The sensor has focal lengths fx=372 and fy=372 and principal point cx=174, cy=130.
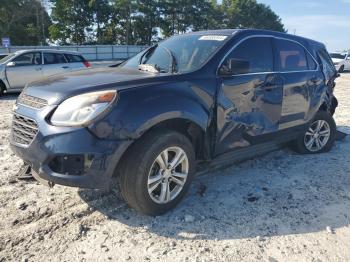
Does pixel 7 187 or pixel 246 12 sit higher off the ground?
pixel 246 12

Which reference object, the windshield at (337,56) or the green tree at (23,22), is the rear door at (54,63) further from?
the green tree at (23,22)

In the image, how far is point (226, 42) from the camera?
4262 mm

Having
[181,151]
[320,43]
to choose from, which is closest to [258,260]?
[181,151]

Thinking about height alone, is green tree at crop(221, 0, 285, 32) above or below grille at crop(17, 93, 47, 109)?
above

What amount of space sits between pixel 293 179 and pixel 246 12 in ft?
213

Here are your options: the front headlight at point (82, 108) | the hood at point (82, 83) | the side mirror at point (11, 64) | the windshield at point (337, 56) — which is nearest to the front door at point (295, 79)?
the hood at point (82, 83)

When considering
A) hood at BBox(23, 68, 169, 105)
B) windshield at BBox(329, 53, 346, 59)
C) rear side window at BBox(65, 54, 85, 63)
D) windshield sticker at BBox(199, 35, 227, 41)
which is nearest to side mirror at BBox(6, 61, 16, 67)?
rear side window at BBox(65, 54, 85, 63)

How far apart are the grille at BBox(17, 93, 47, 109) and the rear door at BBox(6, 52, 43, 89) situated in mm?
8366

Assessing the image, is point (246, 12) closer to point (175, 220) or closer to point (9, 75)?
point (9, 75)

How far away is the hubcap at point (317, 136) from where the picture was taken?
233 inches

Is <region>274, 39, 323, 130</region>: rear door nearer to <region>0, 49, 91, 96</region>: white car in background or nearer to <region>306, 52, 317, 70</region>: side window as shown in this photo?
<region>306, 52, 317, 70</region>: side window

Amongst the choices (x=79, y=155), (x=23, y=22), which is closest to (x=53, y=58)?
(x=79, y=155)

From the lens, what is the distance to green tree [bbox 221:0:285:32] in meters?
59.9

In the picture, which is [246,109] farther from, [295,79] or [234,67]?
[295,79]
